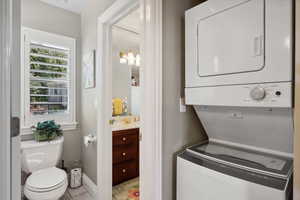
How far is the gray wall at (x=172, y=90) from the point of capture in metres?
1.15

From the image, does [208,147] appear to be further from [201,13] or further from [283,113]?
[201,13]

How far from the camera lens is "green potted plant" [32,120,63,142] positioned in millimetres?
1945

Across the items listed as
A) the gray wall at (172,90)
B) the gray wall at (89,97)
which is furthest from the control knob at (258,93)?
the gray wall at (89,97)

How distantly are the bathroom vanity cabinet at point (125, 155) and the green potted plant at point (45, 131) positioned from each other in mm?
770

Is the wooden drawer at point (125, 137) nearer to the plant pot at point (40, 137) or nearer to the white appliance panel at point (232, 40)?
the plant pot at point (40, 137)

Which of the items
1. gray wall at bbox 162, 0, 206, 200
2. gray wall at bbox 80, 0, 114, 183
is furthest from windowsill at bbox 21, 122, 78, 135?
gray wall at bbox 162, 0, 206, 200

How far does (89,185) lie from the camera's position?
2.11m

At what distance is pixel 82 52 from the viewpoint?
7.83ft

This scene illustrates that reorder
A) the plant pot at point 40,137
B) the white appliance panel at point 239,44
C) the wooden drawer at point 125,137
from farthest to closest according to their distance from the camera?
1. the wooden drawer at point 125,137
2. the plant pot at point 40,137
3. the white appliance panel at point 239,44

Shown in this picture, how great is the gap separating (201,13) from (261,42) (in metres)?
0.45

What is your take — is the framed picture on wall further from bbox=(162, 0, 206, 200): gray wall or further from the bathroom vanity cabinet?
bbox=(162, 0, 206, 200): gray wall

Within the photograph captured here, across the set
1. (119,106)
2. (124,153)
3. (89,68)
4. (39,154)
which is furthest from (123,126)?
(39,154)

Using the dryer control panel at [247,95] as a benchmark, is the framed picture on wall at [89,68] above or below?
above

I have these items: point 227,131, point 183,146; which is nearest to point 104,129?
point 183,146
